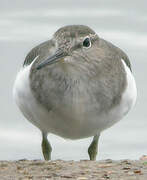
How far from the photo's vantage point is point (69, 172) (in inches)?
269

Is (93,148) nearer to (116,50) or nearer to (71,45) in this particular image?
(116,50)

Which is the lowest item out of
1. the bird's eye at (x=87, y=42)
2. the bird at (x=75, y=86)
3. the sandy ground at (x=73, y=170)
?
the sandy ground at (x=73, y=170)

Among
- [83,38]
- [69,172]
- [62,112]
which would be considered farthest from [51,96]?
[69,172]

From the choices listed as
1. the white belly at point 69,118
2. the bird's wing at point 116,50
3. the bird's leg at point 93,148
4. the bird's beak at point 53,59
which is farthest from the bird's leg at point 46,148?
the bird's beak at point 53,59

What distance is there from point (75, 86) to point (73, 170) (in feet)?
3.94

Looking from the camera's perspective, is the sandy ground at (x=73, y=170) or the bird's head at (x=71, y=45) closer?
the sandy ground at (x=73, y=170)

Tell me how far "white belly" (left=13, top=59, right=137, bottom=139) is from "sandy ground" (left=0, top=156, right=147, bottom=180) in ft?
2.34

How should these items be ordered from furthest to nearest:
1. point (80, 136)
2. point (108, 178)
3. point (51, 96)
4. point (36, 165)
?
point (80, 136)
point (51, 96)
point (36, 165)
point (108, 178)

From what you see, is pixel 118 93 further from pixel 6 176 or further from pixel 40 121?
pixel 6 176

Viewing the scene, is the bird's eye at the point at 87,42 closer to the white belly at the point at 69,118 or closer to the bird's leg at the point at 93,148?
the white belly at the point at 69,118

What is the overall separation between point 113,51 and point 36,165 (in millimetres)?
2109

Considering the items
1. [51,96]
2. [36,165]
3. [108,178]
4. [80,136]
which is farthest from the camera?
[80,136]

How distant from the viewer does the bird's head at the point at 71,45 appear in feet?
24.2

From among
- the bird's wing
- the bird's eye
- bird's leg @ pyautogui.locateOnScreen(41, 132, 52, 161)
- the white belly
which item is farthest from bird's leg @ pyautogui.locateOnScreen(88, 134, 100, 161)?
the bird's eye
